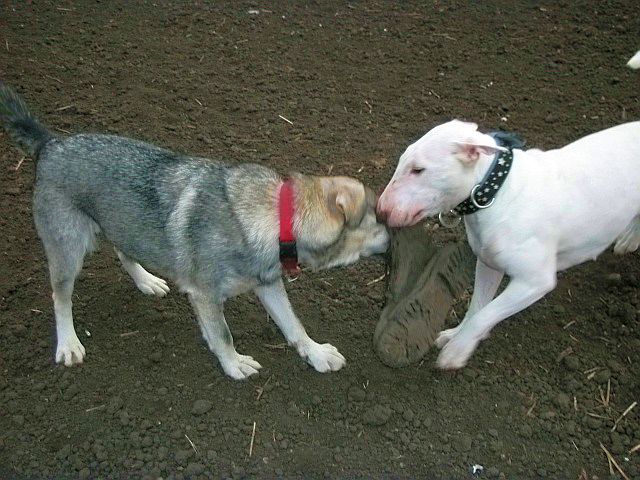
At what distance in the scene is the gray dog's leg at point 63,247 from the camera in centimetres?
420

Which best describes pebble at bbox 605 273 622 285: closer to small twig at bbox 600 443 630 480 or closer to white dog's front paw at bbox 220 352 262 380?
small twig at bbox 600 443 630 480

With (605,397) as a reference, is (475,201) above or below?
above

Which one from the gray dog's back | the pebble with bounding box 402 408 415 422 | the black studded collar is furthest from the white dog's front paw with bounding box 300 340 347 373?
the black studded collar

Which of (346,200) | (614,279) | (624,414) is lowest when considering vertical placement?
(624,414)

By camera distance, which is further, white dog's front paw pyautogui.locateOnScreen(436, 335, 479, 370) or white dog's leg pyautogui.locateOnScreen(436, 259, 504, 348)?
white dog's leg pyautogui.locateOnScreen(436, 259, 504, 348)

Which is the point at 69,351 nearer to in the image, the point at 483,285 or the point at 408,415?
the point at 408,415

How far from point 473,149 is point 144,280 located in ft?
8.47

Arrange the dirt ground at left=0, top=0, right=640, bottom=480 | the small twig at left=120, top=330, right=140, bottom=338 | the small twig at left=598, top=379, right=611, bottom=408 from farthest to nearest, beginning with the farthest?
the small twig at left=120, top=330, right=140, bottom=338
the small twig at left=598, top=379, right=611, bottom=408
the dirt ground at left=0, top=0, right=640, bottom=480

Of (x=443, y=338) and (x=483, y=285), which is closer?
(x=483, y=285)

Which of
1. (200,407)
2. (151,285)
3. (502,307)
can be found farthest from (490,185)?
(151,285)

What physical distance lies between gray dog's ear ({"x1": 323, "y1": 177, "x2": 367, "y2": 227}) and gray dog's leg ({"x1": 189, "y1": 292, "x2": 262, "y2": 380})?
940 millimetres

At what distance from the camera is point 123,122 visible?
637cm

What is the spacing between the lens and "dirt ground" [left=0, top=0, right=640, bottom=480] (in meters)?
4.09

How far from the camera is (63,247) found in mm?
4277
